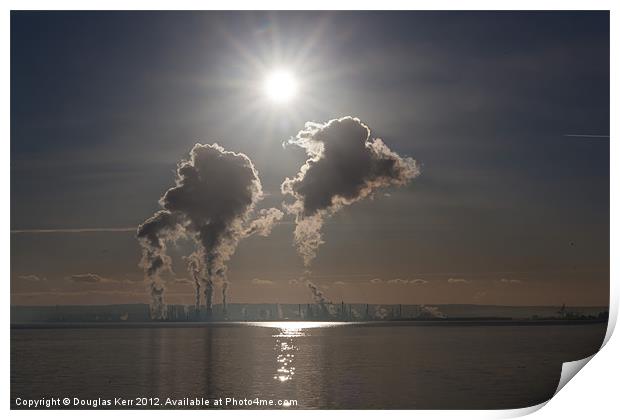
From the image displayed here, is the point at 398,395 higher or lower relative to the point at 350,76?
lower

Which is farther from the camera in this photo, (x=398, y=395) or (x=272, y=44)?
(x=398, y=395)

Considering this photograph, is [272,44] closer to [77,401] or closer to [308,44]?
[308,44]

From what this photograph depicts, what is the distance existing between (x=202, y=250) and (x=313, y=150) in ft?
18.3

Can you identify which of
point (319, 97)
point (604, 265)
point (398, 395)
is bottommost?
point (398, 395)

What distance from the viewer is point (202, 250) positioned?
21.4 m

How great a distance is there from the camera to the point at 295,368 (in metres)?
31.8


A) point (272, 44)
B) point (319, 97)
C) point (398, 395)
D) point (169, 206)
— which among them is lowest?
point (398, 395)

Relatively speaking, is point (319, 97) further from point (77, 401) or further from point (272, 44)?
point (77, 401)

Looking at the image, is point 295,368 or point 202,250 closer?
point 202,250

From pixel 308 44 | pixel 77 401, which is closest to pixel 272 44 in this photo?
pixel 308 44
